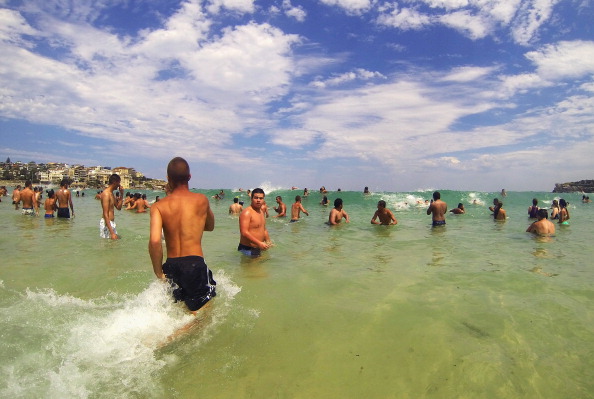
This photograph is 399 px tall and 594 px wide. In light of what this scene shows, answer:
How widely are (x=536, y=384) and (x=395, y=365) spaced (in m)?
1.06

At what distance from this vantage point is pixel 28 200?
1494 centimetres

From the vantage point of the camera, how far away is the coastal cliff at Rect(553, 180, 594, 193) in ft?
276

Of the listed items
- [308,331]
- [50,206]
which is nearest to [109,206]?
[308,331]

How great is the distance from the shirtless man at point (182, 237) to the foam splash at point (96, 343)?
226 mm

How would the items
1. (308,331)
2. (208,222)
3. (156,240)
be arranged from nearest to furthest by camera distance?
(156,240) < (308,331) < (208,222)

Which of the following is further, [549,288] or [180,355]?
[549,288]

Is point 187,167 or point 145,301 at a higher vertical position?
point 187,167

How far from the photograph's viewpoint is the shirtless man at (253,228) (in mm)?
6562

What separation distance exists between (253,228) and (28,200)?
1365 centimetres

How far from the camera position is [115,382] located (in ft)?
8.44

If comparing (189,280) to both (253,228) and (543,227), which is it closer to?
(253,228)

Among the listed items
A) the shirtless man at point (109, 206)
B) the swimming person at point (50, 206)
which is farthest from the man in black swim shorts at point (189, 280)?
the swimming person at point (50, 206)

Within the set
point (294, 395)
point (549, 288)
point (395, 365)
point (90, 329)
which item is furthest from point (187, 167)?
point (549, 288)

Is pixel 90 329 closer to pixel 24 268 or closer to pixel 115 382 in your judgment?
pixel 115 382
